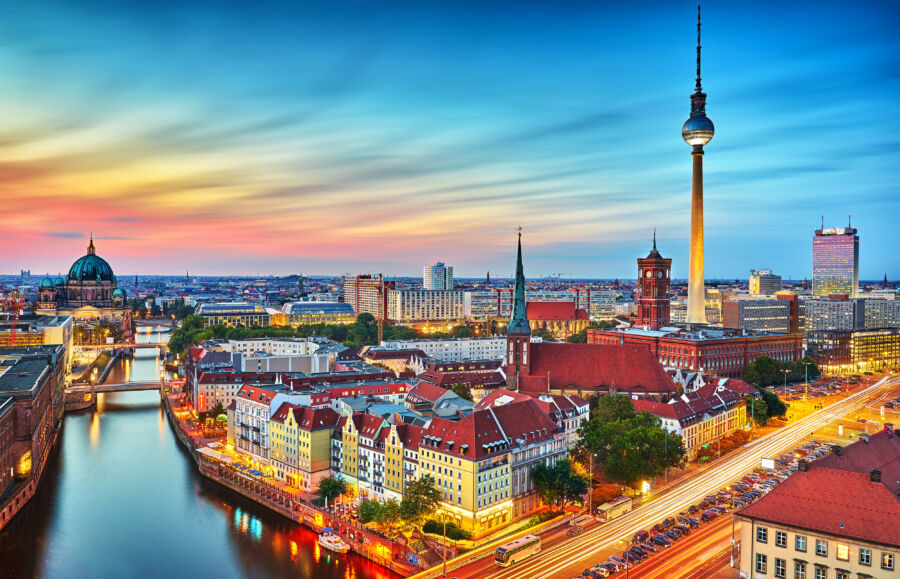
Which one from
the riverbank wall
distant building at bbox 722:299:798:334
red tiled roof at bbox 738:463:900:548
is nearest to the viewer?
red tiled roof at bbox 738:463:900:548

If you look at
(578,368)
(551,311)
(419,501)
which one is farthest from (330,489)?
(551,311)

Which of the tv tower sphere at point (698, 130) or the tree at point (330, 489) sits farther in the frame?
the tv tower sphere at point (698, 130)

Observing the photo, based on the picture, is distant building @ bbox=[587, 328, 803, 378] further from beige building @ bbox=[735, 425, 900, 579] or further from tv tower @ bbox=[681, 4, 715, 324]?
beige building @ bbox=[735, 425, 900, 579]

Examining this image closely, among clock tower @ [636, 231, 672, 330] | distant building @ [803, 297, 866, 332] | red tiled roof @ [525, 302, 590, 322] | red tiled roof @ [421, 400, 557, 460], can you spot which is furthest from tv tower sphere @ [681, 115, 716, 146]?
red tiled roof @ [421, 400, 557, 460]

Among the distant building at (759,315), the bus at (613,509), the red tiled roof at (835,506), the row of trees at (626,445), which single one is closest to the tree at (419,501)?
the bus at (613,509)

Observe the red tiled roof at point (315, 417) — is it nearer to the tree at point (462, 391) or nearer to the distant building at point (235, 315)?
the tree at point (462, 391)

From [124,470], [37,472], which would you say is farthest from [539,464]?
[37,472]
